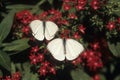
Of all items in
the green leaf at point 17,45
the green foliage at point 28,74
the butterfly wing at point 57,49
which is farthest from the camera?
the green foliage at point 28,74

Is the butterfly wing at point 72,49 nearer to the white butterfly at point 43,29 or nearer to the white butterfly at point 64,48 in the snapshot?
the white butterfly at point 64,48

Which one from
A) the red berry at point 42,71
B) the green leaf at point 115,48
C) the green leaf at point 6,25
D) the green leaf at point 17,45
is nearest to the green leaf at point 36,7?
the green leaf at point 6,25

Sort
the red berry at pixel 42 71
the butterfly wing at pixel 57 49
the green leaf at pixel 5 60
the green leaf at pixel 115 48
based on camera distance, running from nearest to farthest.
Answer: the butterfly wing at pixel 57 49 < the green leaf at pixel 5 60 < the red berry at pixel 42 71 < the green leaf at pixel 115 48

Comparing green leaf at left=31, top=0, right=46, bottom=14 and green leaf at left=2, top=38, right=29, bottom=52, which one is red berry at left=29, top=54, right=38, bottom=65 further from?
A: green leaf at left=31, top=0, right=46, bottom=14

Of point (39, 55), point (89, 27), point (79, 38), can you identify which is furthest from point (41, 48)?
point (89, 27)

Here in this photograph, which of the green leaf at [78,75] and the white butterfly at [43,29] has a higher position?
the white butterfly at [43,29]

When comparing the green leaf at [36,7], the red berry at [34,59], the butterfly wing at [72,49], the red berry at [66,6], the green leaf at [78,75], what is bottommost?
the green leaf at [78,75]

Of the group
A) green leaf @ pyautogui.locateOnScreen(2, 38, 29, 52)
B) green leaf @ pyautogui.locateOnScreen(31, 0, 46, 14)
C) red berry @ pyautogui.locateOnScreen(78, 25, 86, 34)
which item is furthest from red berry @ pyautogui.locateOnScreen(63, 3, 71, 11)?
green leaf @ pyautogui.locateOnScreen(2, 38, 29, 52)
